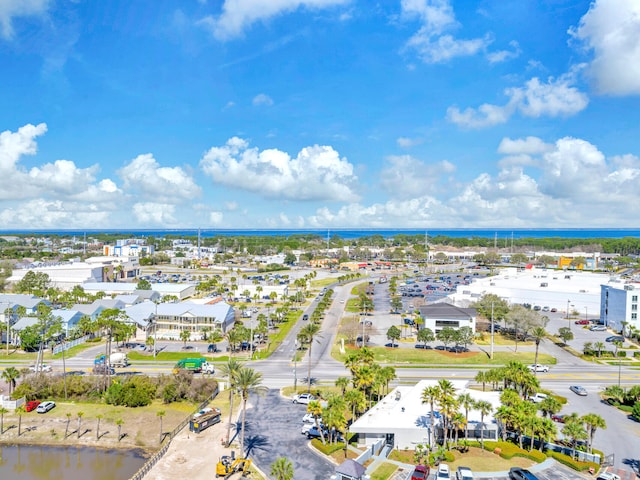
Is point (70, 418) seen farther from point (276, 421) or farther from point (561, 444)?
point (561, 444)

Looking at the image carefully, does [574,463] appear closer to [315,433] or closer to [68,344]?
[315,433]

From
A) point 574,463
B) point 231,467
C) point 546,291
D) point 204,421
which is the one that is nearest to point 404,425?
point 574,463

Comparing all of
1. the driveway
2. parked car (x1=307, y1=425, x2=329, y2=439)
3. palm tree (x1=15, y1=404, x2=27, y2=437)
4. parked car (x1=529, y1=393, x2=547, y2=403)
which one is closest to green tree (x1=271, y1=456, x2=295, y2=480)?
the driveway

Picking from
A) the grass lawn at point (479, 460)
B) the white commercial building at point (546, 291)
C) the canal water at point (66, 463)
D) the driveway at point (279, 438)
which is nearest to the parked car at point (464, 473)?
the grass lawn at point (479, 460)

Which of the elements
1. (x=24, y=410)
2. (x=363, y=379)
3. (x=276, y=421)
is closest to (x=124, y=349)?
(x=24, y=410)

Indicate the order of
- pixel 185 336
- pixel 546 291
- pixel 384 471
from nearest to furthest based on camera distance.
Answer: pixel 384 471
pixel 185 336
pixel 546 291

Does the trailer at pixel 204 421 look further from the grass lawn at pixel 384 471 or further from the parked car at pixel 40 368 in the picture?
the parked car at pixel 40 368
